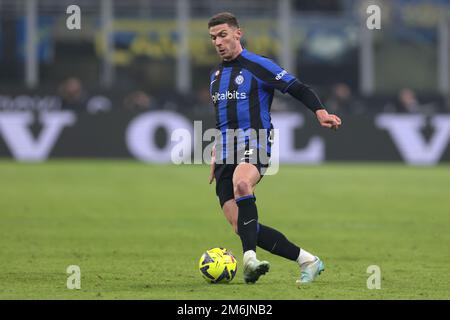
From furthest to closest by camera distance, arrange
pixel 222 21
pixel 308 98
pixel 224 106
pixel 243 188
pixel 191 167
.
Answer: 1. pixel 191 167
2. pixel 224 106
3. pixel 222 21
4. pixel 308 98
5. pixel 243 188

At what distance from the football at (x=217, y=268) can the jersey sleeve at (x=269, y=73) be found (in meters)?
1.39

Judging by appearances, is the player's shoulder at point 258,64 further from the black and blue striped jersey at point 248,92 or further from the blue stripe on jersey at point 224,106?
the blue stripe on jersey at point 224,106

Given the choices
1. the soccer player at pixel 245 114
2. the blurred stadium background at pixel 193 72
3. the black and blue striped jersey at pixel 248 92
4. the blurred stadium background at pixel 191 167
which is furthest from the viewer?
the blurred stadium background at pixel 193 72

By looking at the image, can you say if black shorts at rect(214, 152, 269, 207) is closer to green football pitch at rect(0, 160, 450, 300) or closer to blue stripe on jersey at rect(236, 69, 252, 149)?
blue stripe on jersey at rect(236, 69, 252, 149)

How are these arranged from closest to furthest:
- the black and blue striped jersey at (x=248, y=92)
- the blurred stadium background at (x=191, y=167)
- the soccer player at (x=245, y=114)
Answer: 1. the soccer player at (x=245, y=114)
2. the black and blue striped jersey at (x=248, y=92)
3. the blurred stadium background at (x=191, y=167)

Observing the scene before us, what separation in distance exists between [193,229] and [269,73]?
5020mm

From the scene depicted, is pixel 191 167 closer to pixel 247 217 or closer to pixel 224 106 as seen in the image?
pixel 224 106

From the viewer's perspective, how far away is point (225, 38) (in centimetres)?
895

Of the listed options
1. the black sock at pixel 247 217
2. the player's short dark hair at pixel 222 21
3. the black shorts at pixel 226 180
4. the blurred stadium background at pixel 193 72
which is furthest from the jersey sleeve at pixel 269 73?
the blurred stadium background at pixel 193 72

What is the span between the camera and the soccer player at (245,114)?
8867 millimetres

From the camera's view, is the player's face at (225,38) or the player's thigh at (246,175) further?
the player's face at (225,38)

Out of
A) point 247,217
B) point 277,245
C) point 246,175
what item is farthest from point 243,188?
point 277,245
